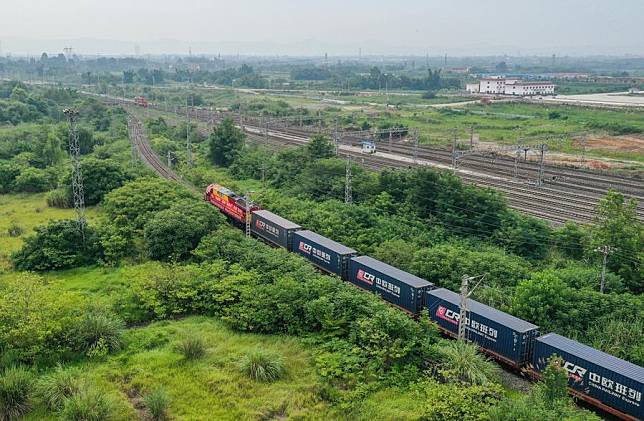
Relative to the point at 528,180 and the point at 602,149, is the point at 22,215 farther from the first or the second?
the point at 602,149

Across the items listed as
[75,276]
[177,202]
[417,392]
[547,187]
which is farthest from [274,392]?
[547,187]

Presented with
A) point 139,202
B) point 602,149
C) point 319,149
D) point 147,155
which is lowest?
point 147,155

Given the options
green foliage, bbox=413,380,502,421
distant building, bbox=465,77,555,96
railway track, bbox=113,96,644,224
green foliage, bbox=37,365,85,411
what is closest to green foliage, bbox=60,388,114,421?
green foliage, bbox=37,365,85,411

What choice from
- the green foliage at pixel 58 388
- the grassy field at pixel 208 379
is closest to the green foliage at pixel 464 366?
the grassy field at pixel 208 379

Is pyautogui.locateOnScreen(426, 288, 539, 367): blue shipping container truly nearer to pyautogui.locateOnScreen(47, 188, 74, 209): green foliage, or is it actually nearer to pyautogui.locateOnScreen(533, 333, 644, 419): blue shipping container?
pyautogui.locateOnScreen(533, 333, 644, 419): blue shipping container

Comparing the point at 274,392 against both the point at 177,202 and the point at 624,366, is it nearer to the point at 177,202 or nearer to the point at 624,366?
the point at 624,366

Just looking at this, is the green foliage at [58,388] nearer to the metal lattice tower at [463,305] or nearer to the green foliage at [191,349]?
the green foliage at [191,349]

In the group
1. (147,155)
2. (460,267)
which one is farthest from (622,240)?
(147,155)
